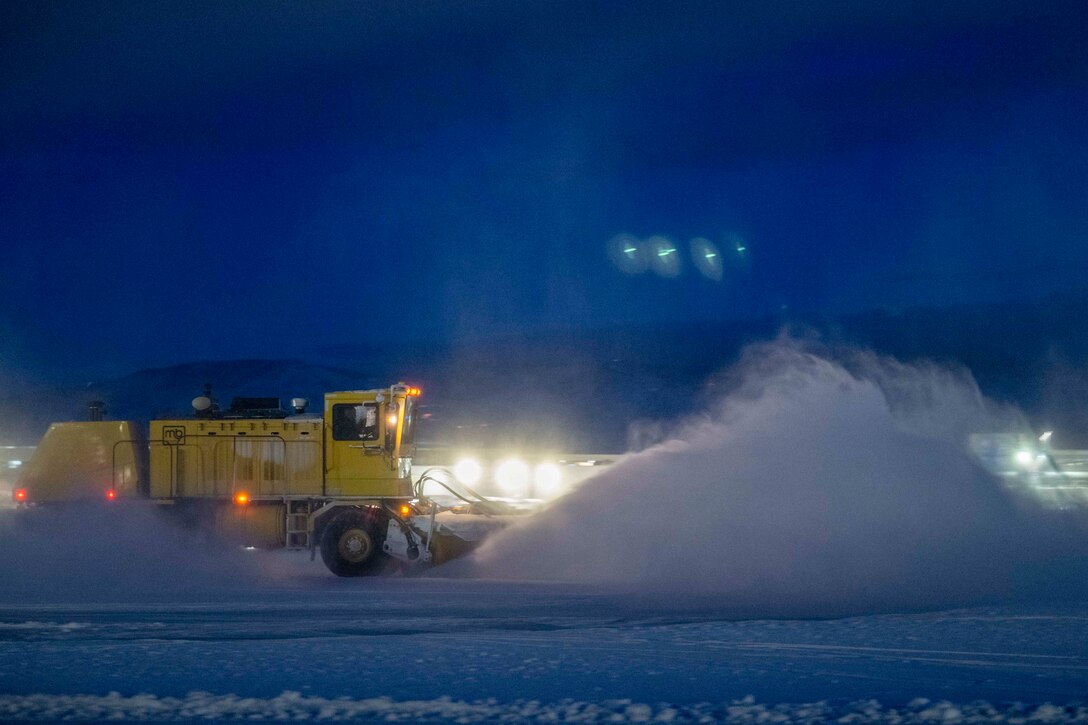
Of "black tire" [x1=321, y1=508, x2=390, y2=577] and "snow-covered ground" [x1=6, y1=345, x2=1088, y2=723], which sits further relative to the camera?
"black tire" [x1=321, y1=508, x2=390, y2=577]

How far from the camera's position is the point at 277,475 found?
17453mm

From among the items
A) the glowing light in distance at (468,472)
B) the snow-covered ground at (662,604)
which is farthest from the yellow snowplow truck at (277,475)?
the glowing light in distance at (468,472)

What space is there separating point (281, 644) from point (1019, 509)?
14579mm

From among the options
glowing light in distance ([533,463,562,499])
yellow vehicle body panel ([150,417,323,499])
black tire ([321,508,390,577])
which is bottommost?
black tire ([321,508,390,577])

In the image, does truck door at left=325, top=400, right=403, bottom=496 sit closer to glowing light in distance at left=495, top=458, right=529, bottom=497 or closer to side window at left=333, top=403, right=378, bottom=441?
side window at left=333, top=403, right=378, bottom=441

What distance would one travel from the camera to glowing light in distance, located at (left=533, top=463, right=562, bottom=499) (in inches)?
1104

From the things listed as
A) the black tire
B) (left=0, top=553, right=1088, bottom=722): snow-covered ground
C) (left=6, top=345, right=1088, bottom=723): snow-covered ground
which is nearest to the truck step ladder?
the black tire

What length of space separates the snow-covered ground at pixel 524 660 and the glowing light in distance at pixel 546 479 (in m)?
13.9

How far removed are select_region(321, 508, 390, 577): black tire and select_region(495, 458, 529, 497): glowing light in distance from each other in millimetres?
11609

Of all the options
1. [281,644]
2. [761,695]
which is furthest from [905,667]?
[281,644]

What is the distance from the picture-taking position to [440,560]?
56.5ft

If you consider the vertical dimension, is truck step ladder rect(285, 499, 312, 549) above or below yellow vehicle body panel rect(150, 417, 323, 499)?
below

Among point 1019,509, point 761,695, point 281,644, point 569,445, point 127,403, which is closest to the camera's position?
point 761,695

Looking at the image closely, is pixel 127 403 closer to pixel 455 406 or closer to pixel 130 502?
pixel 455 406
